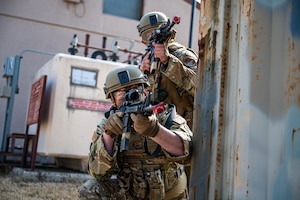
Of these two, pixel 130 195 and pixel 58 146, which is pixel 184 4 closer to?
pixel 58 146

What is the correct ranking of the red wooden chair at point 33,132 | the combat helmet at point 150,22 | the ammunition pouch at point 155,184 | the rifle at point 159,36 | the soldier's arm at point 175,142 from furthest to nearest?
the red wooden chair at point 33,132 < the combat helmet at point 150,22 < the rifle at point 159,36 < the ammunition pouch at point 155,184 < the soldier's arm at point 175,142

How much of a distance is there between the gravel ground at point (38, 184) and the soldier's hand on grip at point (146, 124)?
322cm

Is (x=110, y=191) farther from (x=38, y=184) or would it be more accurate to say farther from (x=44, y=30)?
(x=44, y=30)

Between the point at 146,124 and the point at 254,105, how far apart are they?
66 centimetres

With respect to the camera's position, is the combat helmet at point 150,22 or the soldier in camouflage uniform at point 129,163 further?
the combat helmet at point 150,22

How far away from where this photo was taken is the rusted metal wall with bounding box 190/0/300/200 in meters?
1.42

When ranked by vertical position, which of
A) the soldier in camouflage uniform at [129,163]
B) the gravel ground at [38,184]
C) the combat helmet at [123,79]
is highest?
the combat helmet at [123,79]

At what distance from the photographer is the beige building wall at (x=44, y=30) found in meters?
9.33

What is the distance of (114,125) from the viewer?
2562 millimetres

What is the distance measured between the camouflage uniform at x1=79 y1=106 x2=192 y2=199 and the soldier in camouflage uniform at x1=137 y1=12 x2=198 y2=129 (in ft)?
2.07

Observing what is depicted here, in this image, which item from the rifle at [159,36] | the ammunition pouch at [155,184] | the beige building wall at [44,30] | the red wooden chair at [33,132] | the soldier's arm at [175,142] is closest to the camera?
the soldier's arm at [175,142]

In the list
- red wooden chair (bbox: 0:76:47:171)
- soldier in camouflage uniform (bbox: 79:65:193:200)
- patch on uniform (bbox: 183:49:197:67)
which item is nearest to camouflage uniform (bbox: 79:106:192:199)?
soldier in camouflage uniform (bbox: 79:65:193:200)

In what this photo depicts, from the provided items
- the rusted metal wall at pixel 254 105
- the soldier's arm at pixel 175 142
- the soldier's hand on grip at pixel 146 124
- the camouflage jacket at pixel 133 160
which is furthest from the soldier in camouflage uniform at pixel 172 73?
the rusted metal wall at pixel 254 105

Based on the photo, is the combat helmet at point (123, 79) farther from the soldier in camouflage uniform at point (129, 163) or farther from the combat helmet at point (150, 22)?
the combat helmet at point (150, 22)
